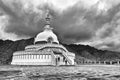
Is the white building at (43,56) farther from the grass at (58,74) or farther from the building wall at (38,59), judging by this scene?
the grass at (58,74)

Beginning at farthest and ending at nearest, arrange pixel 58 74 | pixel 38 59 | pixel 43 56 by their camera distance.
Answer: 1. pixel 38 59
2. pixel 43 56
3. pixel 58 74

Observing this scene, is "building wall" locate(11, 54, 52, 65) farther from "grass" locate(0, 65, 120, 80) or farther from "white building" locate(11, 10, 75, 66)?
"grass" locate(0, 65, 120, 80)

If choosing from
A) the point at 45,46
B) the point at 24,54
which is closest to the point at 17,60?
the point at 24,54

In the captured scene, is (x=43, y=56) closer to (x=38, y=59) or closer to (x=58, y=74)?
(x=38, y=59)

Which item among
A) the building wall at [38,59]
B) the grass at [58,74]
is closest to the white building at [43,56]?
the building wall at [38,59]

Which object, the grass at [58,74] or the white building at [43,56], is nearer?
the grass at [58,74]

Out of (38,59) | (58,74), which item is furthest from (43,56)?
(58,74)

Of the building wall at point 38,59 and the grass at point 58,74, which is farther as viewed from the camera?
the building wall at point 38,59

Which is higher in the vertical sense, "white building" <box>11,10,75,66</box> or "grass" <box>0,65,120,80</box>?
"white building" <box>11,10,75,66</box>

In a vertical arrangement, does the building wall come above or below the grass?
above

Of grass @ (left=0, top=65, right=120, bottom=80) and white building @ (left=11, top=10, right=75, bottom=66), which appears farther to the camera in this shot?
white building @ (left=11, top=10, right=75, bottom=66)

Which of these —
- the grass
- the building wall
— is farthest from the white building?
the grass

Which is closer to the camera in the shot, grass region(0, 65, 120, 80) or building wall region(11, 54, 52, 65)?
grass region(0, 65, 120, 80)

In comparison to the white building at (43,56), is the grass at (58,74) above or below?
below
